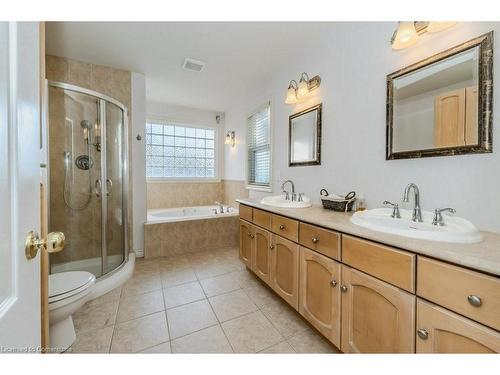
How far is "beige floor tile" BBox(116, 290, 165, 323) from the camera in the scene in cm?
165

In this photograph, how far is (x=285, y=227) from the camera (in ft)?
5.36

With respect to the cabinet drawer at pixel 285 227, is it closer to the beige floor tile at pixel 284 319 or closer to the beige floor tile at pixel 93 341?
the beige floor tile at pixel 284 319

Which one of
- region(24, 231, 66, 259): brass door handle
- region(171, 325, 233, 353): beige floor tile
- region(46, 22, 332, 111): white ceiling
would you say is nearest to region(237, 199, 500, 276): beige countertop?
region(171, 325, 233, 353): beige floor tile

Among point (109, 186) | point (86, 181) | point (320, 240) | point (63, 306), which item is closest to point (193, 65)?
point (109, 186)

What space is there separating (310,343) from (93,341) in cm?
140

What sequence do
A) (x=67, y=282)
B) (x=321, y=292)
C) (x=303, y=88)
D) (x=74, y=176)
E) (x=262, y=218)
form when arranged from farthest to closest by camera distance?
(x=74, y=176)
(x=303, y=88)
(x=262, y=218)
(x=67, y=282)
(x=321, y=292)

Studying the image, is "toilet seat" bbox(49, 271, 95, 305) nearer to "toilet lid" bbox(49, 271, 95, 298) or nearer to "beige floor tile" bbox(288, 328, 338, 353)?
"toilet lid" bbox(49, 271, 95, 298)

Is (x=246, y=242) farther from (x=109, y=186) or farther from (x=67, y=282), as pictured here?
(x=109, y=186)

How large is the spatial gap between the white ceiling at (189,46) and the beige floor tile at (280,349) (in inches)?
96.8

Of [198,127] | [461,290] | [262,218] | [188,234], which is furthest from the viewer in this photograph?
[198,127]

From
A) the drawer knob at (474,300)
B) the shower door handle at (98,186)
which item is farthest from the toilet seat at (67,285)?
→ the drawer knob at (474,300)

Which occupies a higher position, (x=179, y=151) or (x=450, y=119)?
(x=179, y=151)

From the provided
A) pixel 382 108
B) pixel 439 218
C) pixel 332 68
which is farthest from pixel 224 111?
pixel 439 218

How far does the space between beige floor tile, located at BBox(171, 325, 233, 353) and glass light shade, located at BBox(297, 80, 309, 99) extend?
2144 millimetres
